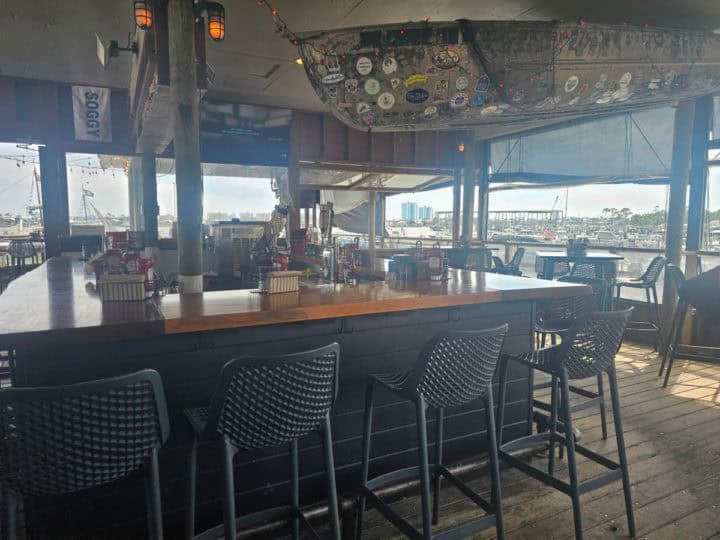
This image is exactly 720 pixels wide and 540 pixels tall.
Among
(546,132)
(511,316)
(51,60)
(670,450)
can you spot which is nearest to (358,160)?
(546,132)

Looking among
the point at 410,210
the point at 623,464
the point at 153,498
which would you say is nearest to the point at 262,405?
the point at 153,498

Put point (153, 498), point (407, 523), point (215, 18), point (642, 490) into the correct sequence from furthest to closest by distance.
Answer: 1. point (215, 18)
2. point (642, 490)
3. point (407, 523)
4. point (153, 498)

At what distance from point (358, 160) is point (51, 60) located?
423 cm

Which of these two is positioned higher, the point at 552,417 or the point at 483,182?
the point at 483,182

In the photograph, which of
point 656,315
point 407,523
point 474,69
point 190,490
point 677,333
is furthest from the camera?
point 656,315

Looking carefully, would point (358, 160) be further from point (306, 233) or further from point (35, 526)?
Answer: point (35, 526)

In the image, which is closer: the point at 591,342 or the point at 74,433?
the point at 74,433

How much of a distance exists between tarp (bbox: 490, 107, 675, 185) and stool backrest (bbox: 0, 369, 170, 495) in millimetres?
6151

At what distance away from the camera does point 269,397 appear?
150 centimetres

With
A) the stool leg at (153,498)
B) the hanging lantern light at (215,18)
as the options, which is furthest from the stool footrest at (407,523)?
the hanging lantern light at (215,18)

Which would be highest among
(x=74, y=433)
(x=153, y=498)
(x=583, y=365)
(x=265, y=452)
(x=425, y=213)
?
(x=425, y=213)

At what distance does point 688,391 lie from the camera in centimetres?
401

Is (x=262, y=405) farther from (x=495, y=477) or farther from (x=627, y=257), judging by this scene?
(x=627, y=257)

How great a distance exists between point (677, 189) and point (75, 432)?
5863 mm
